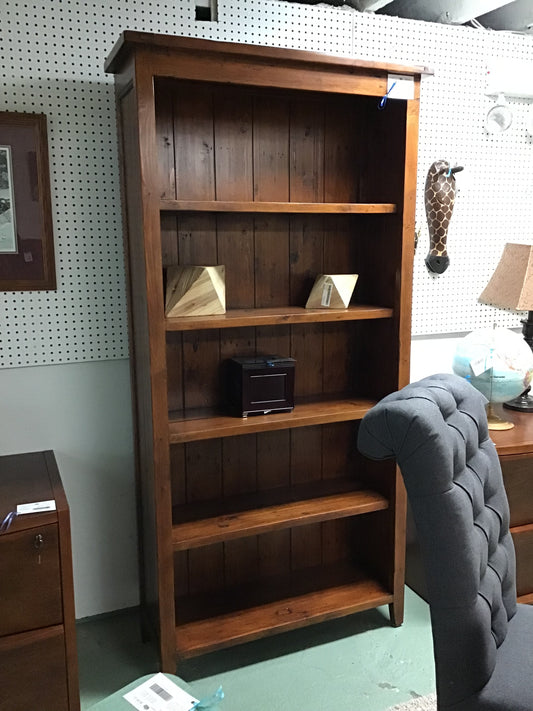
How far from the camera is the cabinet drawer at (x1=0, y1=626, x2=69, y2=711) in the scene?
183 centimetres

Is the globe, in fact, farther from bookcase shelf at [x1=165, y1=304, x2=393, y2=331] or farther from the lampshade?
bookcase shelf at [x1=165, y1=304, x2=393, y2=331]

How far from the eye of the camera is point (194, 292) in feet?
6.93

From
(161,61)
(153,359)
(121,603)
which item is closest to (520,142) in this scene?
(161,61)

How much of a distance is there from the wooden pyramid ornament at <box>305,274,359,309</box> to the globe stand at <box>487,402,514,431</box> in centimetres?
76

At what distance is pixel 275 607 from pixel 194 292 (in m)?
1.20

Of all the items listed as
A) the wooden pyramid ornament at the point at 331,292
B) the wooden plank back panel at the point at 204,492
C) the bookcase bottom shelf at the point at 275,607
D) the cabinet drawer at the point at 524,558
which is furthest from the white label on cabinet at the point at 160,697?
the cabinet drawer at the point at 524,558

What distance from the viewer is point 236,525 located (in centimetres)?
222

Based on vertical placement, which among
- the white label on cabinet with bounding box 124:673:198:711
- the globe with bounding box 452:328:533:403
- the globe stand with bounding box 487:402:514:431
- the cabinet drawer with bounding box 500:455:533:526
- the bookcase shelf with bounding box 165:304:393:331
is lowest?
the white label on cabinet with bounding box 124:673:198:711

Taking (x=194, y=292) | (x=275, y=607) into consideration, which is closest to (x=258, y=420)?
(x=194, y=292)

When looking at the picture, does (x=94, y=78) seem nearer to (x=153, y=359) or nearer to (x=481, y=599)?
(x=153, y=359)

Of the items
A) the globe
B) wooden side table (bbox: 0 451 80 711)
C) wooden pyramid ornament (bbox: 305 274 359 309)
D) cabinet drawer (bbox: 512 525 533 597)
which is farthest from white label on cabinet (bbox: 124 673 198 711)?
the globe

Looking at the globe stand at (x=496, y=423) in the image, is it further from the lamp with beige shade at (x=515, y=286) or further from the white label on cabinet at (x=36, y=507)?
the white label on cabinet at (x=36, y=507)

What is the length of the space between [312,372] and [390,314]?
407 mm

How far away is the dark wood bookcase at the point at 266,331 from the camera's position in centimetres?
207
